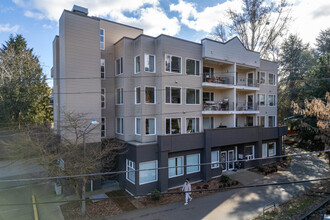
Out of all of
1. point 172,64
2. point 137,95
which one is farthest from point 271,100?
point 137,95

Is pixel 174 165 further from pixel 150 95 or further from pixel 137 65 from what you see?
pixel 137 65

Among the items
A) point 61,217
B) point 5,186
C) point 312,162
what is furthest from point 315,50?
point 5,186

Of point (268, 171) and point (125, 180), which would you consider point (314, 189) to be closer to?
point (268, 171)

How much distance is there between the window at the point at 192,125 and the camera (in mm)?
15727

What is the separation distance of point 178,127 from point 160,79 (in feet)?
14.0

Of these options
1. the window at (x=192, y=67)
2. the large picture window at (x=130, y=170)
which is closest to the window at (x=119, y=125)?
the large picture window at (x=130, y=170)

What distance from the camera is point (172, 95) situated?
588 inches

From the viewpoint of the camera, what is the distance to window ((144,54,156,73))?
14557 millimetres

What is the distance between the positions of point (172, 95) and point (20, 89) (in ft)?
67.4

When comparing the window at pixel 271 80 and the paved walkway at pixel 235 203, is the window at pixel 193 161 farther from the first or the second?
the window at pixel 271 80

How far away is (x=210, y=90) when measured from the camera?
1817 centimetres

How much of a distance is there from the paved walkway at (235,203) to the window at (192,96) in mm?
7456

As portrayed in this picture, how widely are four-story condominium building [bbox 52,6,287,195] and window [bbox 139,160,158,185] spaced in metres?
0.07

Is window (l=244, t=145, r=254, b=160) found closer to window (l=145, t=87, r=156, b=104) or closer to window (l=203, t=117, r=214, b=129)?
window (l=203, t=117, r=214, b=129)
